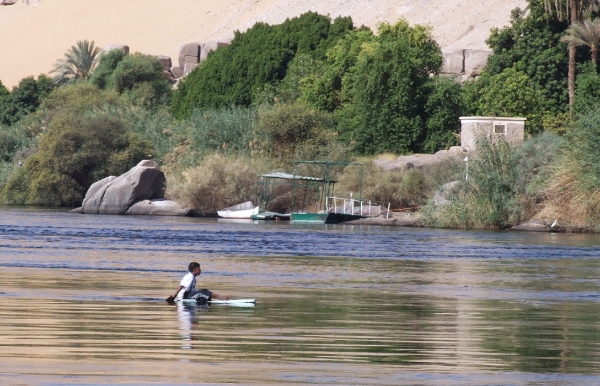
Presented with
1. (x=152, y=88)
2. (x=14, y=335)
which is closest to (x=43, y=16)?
(x=152, y=88)

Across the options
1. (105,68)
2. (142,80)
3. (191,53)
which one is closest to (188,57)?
(191,53)

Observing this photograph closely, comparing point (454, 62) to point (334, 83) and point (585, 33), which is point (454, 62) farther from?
point (585, 33)

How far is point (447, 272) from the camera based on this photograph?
34031mm

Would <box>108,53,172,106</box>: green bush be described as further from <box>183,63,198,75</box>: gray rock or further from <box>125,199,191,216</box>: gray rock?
<box>125,199,191,216</box>: gray rock

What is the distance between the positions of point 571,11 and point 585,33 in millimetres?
3577

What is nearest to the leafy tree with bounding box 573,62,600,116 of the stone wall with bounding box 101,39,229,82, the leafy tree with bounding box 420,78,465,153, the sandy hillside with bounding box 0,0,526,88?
the leafy tree with bounding box 420,78,465,153

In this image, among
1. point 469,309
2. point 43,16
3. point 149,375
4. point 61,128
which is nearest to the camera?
point 149,375

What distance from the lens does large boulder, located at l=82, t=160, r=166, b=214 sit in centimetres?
7438

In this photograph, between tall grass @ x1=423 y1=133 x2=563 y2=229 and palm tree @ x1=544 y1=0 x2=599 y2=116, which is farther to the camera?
palm tree @ x1=544 y1=0 x2=599 y2=116

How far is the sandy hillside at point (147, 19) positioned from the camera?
132 metres

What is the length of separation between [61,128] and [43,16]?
99385mm

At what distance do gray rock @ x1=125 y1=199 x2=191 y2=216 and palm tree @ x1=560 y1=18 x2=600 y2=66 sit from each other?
22920 mm

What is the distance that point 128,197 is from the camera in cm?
7450

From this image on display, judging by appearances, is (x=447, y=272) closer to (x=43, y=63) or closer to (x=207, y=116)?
(x=207, y=116)
